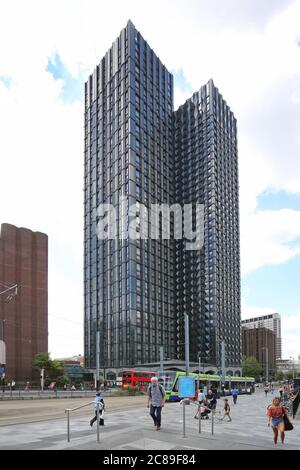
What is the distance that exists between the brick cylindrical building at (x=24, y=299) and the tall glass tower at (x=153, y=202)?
29.5m

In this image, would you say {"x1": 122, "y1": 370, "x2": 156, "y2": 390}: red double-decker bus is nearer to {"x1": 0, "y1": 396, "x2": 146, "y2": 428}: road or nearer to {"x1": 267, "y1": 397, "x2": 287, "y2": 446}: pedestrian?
{"x1": 0, "y1": 396, "x2": 146, "y2": 428}: road

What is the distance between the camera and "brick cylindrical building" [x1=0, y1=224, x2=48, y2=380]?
298ft

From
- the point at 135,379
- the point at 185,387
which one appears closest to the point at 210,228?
the point at 135,379

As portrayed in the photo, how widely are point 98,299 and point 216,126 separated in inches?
2877

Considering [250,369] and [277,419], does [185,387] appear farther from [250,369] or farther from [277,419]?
[250,369]

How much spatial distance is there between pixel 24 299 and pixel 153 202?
58.6m

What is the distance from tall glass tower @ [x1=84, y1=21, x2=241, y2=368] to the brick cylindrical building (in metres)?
29.5

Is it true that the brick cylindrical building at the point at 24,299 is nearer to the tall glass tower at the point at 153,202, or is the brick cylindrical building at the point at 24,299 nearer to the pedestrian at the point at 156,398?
the tall glass tower at the point at 153,202

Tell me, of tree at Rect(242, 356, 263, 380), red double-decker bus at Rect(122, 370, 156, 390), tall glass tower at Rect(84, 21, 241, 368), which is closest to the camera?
red double-decker bus at Rect(122, 370, 156, 390)

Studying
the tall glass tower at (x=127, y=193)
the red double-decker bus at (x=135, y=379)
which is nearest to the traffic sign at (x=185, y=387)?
the red double-decker bus at (x=135, y=379)

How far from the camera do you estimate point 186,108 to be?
555 ft

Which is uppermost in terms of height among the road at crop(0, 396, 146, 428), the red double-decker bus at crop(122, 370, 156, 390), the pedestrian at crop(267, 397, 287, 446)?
the pedestrian at crop(267, 397, 287, 446)

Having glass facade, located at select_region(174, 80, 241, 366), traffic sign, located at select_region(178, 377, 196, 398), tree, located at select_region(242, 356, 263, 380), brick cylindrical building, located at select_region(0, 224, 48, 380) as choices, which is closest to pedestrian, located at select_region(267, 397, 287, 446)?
traffic sign, located at select_region(178, 377, 196, 398)

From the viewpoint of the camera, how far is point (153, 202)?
465 feet
